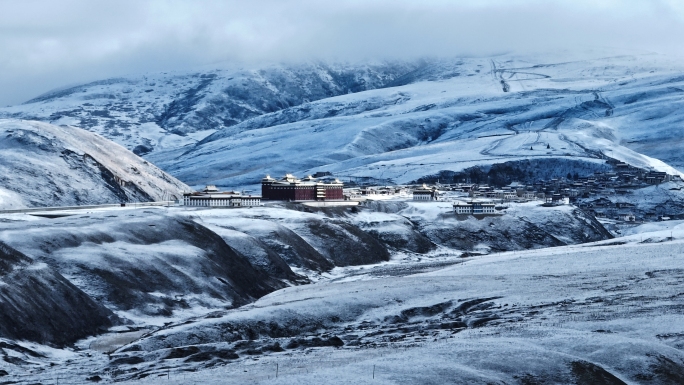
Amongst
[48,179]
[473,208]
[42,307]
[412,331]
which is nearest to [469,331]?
[412,331]

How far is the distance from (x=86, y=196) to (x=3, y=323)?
350 feet

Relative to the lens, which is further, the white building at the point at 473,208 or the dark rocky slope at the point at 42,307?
the white building at the point at 473,208

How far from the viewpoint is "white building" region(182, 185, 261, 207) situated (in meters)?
178

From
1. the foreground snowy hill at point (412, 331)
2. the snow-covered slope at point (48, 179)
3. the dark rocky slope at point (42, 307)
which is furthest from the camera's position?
the snow-covered slope at point (48, 179)

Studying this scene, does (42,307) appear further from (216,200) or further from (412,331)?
(216,200)

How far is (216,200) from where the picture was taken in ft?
585

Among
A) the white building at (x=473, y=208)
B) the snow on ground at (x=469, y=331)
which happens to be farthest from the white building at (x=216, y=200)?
the snow on ground at (x=469, y=331)

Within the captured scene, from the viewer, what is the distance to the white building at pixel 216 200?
178 meters

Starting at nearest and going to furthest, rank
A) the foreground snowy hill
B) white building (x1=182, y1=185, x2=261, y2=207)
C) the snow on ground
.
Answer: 1. the snow on ground
2. the foreground snowy hill
3. white building (x1=182, y1=185, x2=261, y2=207)

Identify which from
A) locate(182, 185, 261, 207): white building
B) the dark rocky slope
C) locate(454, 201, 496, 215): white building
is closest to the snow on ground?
the dark rocky slope

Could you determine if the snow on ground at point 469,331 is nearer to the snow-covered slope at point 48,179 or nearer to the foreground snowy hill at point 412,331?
the foreground snowy hill at point 412,331

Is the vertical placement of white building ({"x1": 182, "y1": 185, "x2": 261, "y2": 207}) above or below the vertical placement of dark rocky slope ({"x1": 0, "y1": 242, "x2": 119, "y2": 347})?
below

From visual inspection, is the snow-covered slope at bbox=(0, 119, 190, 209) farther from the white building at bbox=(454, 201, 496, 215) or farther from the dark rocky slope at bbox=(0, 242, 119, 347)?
the dark rocky slope at bbox=(0, 242, 119, 347)

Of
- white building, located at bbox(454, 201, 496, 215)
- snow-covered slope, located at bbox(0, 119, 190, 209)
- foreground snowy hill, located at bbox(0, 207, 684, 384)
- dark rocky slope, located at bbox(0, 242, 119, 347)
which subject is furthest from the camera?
white building, located at bbox(454, 201, 496, 215)
